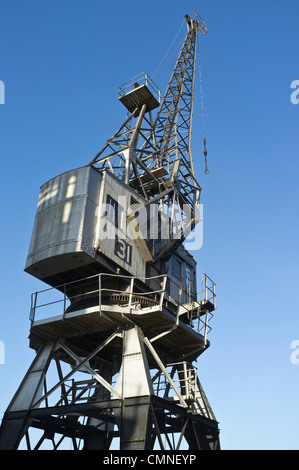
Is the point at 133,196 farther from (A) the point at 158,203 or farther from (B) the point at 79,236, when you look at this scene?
(B) the point at 79,236

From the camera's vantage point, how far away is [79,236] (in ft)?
69.2

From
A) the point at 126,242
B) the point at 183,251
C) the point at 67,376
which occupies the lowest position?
the point at 67,376

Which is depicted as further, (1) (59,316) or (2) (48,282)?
(2) (48,282)

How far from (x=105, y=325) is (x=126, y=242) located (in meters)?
3.99

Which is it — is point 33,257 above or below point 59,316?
above

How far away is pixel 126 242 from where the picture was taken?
23.0 metres

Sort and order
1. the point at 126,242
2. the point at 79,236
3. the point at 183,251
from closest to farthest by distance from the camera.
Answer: the point at 79,236 < the point at 126,242 < the point at 183,251

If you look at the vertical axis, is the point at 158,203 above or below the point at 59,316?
above
